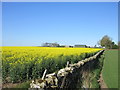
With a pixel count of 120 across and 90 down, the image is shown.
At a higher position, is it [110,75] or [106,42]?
[106,42]

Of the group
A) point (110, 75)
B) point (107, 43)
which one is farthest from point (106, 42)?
point (110, 75)

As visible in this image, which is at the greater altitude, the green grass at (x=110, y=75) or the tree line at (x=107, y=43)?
the tree line at (x=107, y=43)

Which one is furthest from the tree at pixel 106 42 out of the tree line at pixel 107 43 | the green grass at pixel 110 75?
the green grass at pixel 110 75

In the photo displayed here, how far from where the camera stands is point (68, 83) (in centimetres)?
623

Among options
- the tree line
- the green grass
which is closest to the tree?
the tree line

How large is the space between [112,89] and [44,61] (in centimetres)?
331

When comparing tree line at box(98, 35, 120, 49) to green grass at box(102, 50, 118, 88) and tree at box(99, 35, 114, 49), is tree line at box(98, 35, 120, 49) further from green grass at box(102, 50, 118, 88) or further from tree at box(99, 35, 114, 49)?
green grass at box(102, 50, 118, 88)

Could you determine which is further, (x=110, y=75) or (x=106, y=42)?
(x=106, y=42)

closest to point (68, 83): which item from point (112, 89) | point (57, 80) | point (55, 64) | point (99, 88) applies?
point (57, 80)

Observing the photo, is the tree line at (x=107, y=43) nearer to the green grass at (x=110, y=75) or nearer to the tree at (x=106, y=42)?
the tree at (x=106, y=42)

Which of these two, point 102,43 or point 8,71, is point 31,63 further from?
point 102,43

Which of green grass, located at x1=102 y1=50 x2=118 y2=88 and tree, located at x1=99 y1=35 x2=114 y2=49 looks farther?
tree, located at x1=99 y1=35 x2=114 y2=49

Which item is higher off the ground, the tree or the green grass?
the tree

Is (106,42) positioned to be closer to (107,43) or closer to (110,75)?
(107,43)
